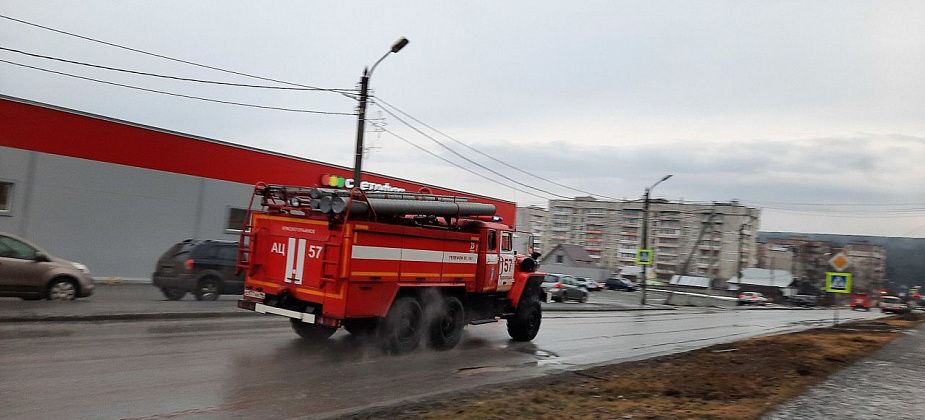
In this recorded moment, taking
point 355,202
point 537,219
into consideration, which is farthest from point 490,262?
point 537,219

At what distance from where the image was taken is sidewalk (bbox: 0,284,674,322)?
1202 centimetres

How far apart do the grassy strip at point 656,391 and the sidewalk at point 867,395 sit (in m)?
0.22

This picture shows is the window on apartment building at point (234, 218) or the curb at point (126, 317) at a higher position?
the window on apartment building at point (234, 218)

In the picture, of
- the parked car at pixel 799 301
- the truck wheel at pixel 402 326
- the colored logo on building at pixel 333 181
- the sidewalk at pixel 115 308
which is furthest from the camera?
the parked car at pixel 799 301

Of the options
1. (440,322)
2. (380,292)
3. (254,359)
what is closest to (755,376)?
(440,322)

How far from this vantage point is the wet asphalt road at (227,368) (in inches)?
261

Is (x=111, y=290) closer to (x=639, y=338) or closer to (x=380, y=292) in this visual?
(x=380, y=292)

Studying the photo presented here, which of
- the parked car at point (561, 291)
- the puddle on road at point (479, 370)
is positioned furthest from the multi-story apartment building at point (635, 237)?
the puddle on road at point (479, 370)

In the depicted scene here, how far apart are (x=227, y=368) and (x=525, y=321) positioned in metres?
6.93

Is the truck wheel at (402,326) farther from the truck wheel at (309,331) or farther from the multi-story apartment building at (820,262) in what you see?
the multi-story apartment building at (820,262)

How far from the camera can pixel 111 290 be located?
1903 centimetres

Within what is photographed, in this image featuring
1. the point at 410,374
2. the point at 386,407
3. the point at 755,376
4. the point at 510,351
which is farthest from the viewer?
the point at 510,351

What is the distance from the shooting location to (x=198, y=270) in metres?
17.3

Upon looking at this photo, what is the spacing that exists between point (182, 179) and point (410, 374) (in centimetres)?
1703
